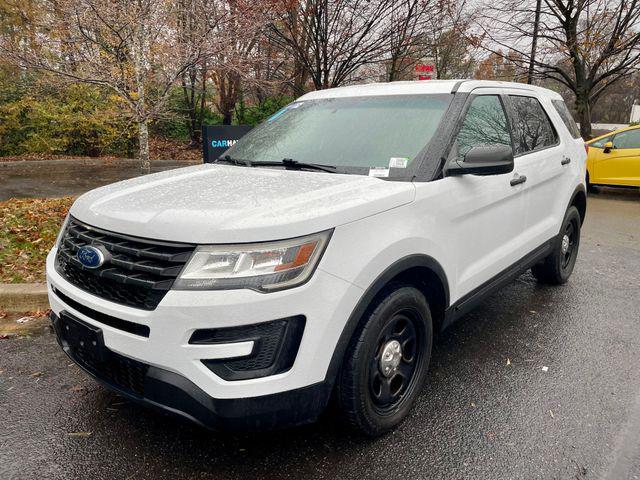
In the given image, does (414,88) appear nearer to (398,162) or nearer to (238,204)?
(398,162)

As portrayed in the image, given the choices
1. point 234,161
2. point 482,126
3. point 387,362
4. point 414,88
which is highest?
point 414,88

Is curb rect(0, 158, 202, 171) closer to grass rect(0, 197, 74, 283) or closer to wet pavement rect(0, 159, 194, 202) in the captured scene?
wet pavement rect(0, 159, 194, 202)

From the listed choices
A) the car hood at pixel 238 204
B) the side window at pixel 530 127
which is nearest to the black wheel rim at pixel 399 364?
the car hood at pixel 238 204

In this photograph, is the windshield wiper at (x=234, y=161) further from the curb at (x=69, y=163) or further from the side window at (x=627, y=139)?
the curb at (x=69, y=163)

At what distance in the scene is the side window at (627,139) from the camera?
1016cm

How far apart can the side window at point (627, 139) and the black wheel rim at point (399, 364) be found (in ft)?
32.7

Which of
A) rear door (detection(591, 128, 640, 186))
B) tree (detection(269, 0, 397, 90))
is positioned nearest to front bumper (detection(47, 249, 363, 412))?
tree (detection(269, 0, 397, 90))

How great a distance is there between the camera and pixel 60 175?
436 inches

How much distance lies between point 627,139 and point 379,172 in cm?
998

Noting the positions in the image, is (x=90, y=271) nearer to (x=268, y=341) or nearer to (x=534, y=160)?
(x=268, y=341)

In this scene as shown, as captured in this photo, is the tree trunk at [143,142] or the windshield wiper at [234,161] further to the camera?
the tree trunk at [143,142]

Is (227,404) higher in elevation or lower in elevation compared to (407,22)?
lower

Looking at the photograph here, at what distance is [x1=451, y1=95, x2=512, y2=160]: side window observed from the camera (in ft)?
9.62

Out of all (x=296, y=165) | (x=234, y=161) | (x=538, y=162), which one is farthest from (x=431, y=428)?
(x=538, y=162)
